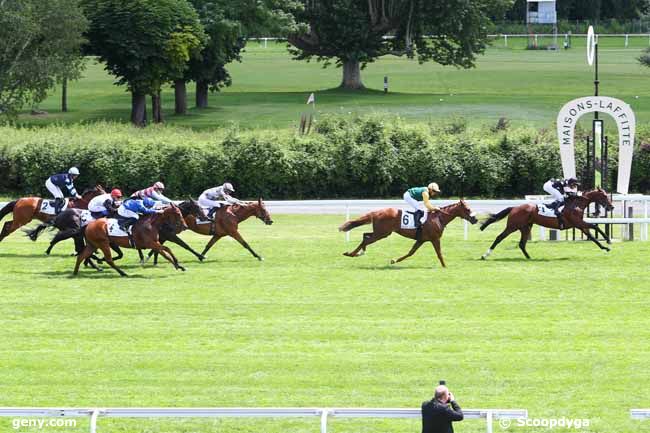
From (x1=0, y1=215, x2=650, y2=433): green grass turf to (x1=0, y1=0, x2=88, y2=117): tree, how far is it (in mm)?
17656

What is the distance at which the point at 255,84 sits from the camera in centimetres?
6141

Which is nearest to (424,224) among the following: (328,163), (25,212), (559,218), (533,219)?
(533,219)

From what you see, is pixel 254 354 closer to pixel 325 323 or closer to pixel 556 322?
pixel 325 323

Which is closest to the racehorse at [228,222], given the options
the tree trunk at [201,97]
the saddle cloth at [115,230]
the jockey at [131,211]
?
the jockey at [131,211]

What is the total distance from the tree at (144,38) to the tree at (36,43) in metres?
1.99

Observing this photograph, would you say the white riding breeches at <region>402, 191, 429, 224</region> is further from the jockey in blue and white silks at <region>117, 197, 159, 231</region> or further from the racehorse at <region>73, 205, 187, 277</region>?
the jockey in blue and white silks at <region>117, 197, 159, 231</region>

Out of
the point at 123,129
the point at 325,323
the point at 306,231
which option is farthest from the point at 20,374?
the point at 123,129

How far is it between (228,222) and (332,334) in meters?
6.46

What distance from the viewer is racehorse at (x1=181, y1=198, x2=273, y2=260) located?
21078mm

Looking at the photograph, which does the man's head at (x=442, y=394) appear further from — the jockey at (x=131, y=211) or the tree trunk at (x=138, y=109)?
the tree trunk at (x=138, y=109)

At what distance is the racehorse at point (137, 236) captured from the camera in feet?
62.5

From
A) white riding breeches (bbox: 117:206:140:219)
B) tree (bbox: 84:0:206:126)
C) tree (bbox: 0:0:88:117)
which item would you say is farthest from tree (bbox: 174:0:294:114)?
white riding breeches (bbox: 117:206:140:219)

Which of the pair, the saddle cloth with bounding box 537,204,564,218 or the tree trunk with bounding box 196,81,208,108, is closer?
the saddle cloth with bounding box 537,204,564,218

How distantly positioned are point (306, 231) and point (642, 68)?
4384 cm
